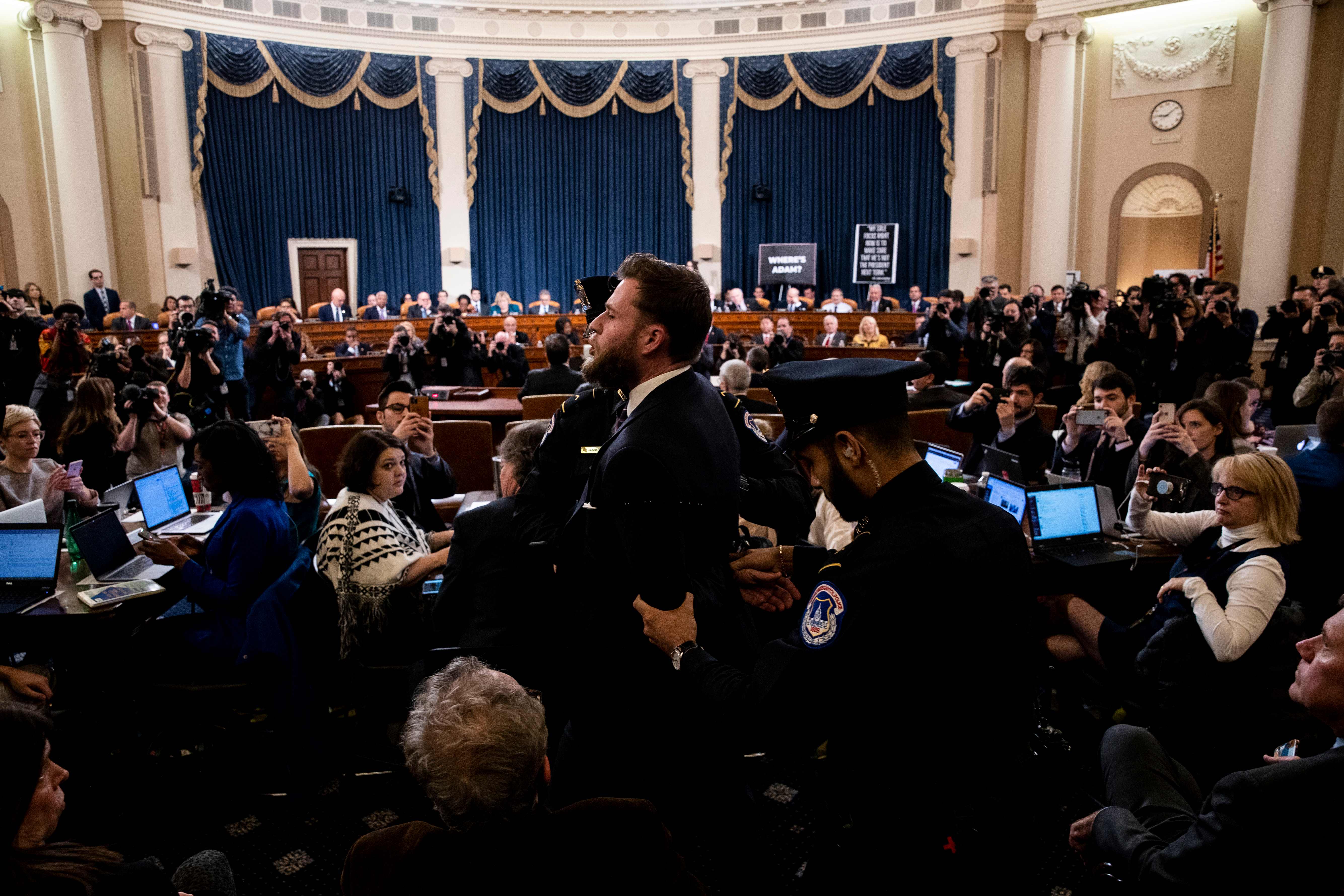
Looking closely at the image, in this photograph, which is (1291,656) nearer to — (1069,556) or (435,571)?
(1069,556)

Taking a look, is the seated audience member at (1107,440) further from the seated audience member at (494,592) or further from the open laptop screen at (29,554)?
the open laptop screen at (29,554)

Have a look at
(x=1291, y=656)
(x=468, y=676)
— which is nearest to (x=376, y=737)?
(x=468, y=676)

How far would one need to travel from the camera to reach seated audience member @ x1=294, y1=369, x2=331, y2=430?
26.4 ft

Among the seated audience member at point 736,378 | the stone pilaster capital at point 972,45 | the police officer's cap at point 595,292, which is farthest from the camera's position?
the stone pilaster capital at point 972,45

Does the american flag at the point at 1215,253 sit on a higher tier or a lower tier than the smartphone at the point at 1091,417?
higher

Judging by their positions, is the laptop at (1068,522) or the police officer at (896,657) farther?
the laptop at (1068,522)

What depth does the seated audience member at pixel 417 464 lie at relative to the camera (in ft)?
12.2

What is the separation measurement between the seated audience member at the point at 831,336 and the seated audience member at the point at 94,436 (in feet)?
24.6

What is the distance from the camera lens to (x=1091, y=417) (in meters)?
4.03

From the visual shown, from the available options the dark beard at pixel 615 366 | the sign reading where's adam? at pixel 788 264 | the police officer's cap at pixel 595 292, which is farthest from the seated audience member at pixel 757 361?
the sign reading where's adam? at pixel 788 264

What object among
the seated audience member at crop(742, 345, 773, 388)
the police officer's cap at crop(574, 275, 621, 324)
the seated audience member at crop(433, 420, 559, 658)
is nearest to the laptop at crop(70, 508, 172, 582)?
the seated audience member at crop(433, 420, 559, 658)

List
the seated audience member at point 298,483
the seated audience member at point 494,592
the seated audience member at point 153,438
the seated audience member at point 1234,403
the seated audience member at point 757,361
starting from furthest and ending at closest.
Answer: the seated audience member at point 757,361 < the seated audience member at point 153,438 < the seated audience member at point 1234,403 < the seated audience member at point 298,483 < the seated audience member at point 494,592

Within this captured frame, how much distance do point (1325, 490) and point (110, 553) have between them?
4171mm

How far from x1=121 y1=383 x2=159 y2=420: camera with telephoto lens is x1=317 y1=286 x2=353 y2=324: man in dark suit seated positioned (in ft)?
24.7
